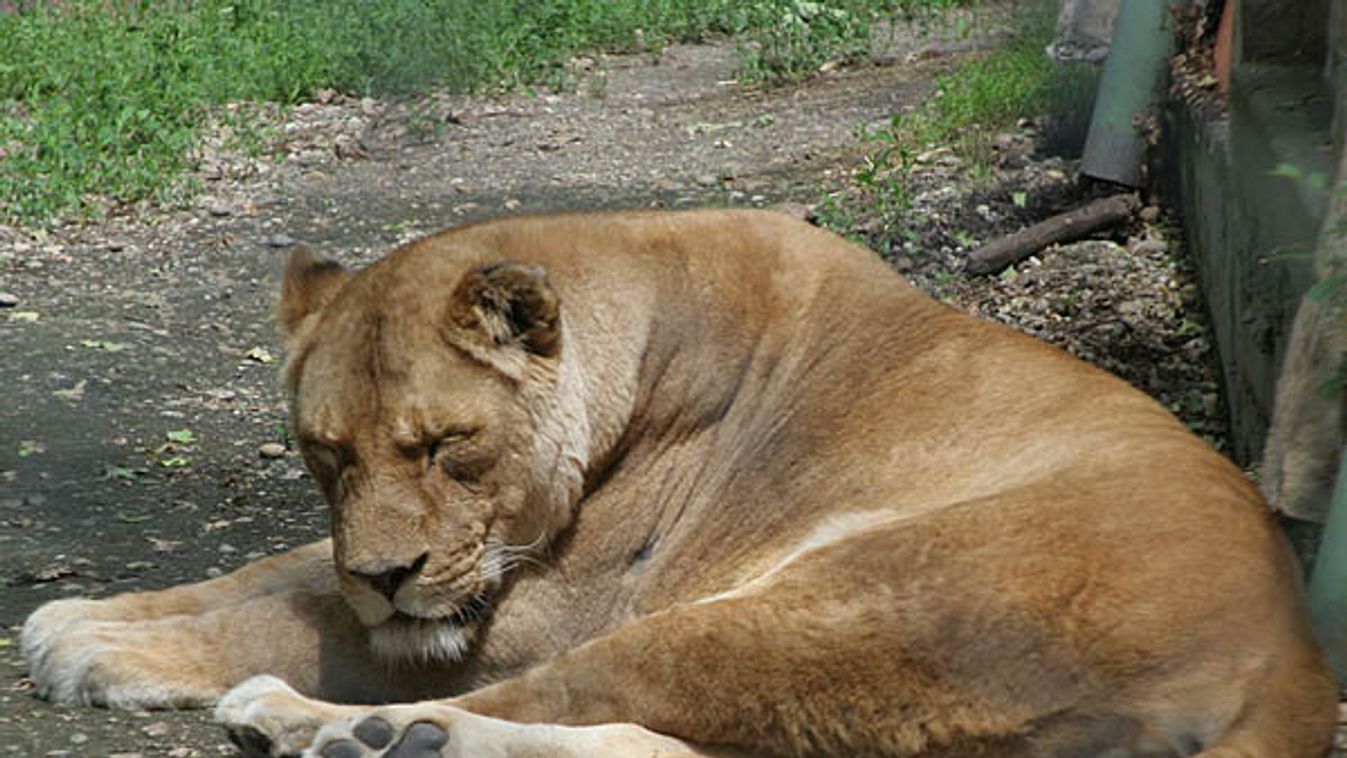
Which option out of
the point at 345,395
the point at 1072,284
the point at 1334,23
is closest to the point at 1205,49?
the point at 1072,284

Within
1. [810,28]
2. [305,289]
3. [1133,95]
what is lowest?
[810,28]

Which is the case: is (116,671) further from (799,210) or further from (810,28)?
(810,28)

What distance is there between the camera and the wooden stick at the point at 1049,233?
7.74 metres

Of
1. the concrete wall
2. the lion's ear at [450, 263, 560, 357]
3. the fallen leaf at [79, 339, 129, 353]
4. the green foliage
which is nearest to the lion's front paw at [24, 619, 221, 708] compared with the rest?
the lion's ear at [450, 263, 560, 357]

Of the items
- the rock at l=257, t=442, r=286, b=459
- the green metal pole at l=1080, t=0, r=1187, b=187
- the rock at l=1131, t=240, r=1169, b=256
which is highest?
the green metal pole at l=1080, t=0, r=1187, b=187

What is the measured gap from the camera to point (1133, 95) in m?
8.08

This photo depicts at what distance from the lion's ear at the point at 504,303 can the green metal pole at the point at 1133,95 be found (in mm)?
4443

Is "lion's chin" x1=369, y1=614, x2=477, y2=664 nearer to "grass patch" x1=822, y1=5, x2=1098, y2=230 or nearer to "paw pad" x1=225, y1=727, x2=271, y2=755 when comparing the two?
"paw pad" x1=225, y1=727, x2=271, y2=755

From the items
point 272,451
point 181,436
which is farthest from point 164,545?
point 181,436

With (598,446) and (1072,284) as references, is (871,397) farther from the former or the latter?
(1072,284)

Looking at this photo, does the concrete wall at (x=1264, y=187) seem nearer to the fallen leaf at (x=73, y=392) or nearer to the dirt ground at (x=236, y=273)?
the dirt ground at (x=236, y=273)

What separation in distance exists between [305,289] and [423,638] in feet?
2.75

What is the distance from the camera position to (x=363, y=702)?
436cm

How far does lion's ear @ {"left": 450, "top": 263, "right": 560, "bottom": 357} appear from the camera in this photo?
409 cm
